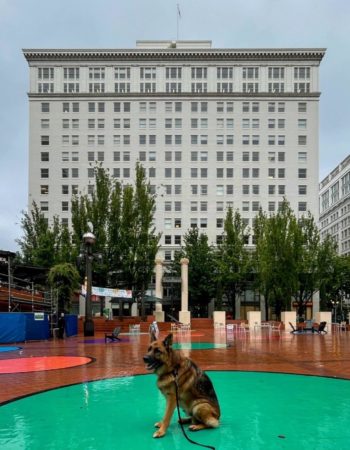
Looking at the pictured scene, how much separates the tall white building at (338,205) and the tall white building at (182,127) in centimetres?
4834

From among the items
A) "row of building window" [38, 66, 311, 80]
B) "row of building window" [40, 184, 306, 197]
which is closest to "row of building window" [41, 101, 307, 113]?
"row of building window" [38, 66, 311, 80]

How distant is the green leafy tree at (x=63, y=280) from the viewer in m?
34.6

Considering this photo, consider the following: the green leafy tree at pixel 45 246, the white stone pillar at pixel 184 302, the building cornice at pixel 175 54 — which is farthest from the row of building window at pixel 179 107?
the white stone pillar at pixel 184 302

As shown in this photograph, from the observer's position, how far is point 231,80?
Answer: 79.3 meters

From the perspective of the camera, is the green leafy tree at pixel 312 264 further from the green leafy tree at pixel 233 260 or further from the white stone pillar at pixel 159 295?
the white stone pillar at pixel 159 295

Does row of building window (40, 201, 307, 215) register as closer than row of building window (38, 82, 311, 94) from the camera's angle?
Yes

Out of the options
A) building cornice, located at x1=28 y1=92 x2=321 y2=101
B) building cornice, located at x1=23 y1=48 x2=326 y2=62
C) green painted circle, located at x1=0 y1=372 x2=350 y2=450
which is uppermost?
building cornice, located at x1=23 y1=48 x2=326 y2=62

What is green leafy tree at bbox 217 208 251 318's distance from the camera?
57.8m

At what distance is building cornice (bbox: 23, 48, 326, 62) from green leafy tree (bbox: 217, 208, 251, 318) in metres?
30.9

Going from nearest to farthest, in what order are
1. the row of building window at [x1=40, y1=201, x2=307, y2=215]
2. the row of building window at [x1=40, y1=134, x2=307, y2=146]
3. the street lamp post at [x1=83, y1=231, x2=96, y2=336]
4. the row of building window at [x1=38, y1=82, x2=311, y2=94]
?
the street lamp post at [x1=83, y1=231, x2=96, y2=336], the row of building window at [x1=40, y1=201, x2=307, y2=215], the row of building window at [x1=40, y1=134, x2=307, y2=146], the row of building window at [x1=38, y1=82, x2=311, y2=94]

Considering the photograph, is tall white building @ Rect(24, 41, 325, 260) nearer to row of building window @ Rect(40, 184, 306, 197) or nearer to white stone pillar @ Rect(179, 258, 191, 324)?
row of building window @ Rect(40, 184, 306, 197)

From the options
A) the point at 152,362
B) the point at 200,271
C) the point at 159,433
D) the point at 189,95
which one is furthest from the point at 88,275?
the point at 189,95

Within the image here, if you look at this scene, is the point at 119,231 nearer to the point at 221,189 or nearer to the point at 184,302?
the point at 184,302

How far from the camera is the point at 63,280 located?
35469 millimetres
